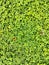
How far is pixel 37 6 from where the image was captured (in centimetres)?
371

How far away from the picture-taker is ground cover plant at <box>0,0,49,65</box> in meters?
3.58

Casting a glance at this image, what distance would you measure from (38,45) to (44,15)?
0.56 m

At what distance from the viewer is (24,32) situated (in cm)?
366

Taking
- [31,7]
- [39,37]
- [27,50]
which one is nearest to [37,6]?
[31,7]

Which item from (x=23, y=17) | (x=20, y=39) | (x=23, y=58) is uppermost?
(x=23, y=17)

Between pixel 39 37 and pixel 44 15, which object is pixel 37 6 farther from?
pixel 39 37

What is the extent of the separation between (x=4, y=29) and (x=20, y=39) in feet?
1.21

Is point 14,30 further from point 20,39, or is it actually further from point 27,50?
point 27,50

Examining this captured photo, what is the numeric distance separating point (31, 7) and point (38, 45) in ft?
2.37

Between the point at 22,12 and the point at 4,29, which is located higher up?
the point at 22,12

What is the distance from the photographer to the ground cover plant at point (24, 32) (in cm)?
358

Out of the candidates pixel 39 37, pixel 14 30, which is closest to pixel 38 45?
pixel 39 37

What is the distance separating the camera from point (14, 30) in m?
3.71

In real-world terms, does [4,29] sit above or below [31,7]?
below
